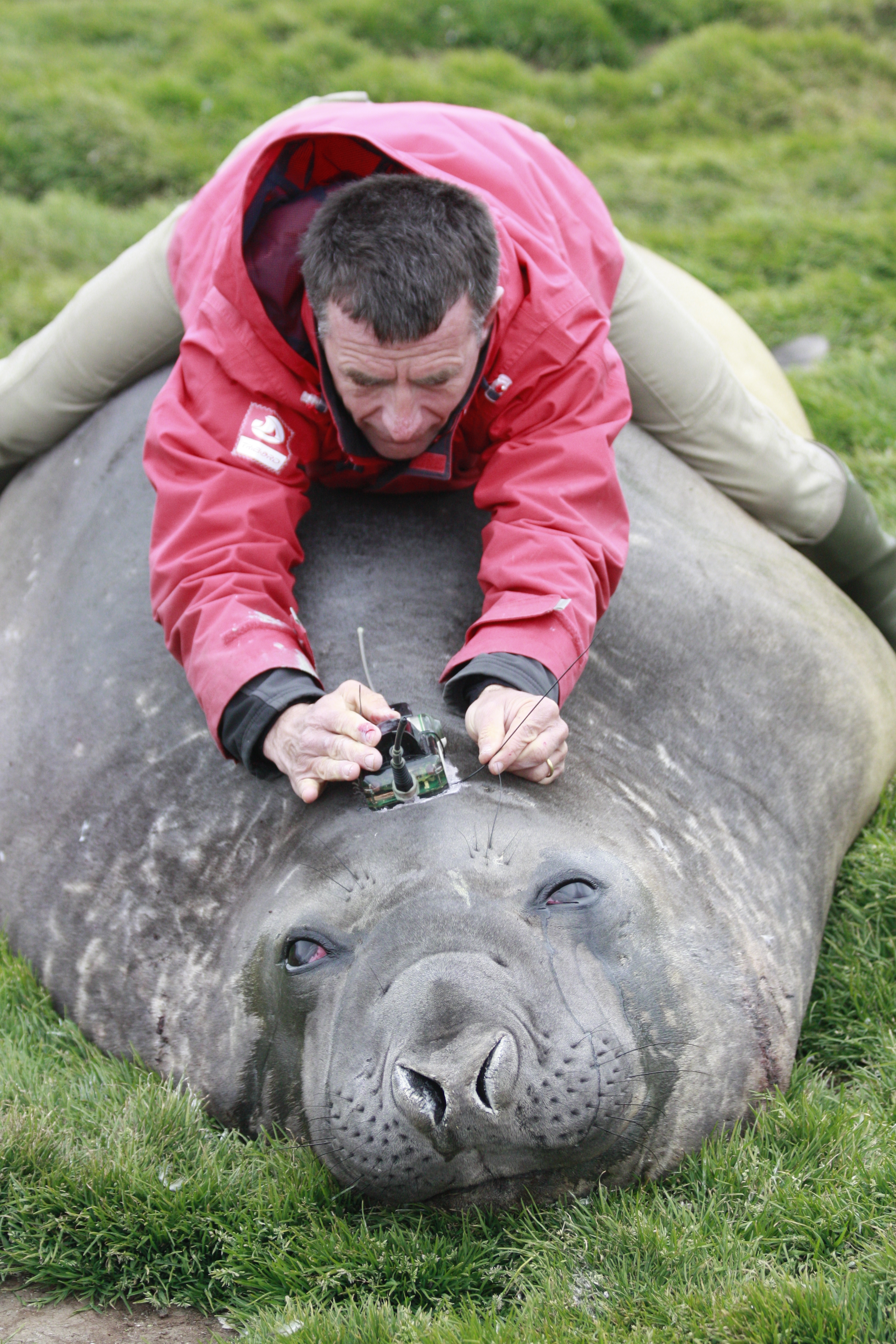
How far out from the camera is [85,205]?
7.54 metres

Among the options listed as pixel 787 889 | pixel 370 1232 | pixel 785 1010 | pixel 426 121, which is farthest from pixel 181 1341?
pixel 426 121

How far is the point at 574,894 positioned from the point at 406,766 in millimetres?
417

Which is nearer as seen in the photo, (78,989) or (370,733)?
(370,733)

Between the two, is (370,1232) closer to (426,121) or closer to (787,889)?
(787,889)

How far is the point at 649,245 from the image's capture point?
7367 mm

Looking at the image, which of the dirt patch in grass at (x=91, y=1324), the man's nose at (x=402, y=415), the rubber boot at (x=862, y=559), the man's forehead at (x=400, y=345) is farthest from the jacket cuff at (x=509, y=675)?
the rubber boot at (x=862, y=559)

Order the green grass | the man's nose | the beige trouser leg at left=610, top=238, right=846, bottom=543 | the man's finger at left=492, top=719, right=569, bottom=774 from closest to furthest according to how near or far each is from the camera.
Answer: the green grass
the man's finger at left=492, top=719, right=569, bottom=774
the man's nose
the beige trouser leg at left=610, top=238, right=846, bottom=543

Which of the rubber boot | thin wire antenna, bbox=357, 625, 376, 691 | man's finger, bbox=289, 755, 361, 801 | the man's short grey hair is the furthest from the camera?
the rubber boot

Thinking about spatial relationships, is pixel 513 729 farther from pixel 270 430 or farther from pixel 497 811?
pixel 270 430

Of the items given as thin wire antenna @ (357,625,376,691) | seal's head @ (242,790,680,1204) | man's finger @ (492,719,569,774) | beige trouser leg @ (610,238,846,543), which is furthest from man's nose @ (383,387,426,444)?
beige trouser leg @ (610,238,846,543)

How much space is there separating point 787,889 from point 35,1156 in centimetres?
179

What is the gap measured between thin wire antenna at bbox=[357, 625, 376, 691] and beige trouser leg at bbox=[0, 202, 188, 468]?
55.0 inches

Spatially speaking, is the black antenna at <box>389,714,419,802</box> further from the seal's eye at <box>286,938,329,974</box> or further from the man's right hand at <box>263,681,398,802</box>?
the seal's eye at <box>286,938,329,974</box>

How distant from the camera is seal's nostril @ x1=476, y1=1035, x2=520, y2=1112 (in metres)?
2.44
